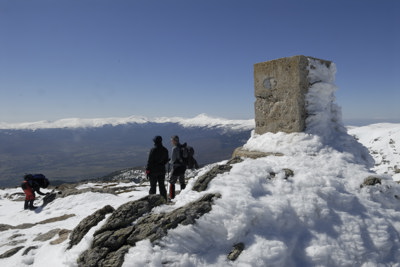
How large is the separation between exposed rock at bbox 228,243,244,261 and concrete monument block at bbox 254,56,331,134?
5.13 metres

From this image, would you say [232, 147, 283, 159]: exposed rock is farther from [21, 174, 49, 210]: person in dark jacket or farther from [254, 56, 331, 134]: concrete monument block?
[21, 174, 49, 210]: person in dark jacket

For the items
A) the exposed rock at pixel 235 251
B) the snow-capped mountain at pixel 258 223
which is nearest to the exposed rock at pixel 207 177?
the snow-capped mountain at pixel 258 223

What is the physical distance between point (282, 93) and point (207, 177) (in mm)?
4190

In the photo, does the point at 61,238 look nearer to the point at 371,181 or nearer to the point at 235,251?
the point at 235,251

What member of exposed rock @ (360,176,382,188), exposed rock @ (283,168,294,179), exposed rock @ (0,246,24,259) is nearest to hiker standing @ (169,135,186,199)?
exposed rock @ (283,168,294,179)

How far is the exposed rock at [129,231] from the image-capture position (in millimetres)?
4855

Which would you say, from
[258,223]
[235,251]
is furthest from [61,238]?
[258,223]

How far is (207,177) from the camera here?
22.2ft

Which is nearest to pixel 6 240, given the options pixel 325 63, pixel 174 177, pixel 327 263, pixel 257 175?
pixel 174 177

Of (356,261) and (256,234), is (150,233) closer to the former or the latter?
(256,234)

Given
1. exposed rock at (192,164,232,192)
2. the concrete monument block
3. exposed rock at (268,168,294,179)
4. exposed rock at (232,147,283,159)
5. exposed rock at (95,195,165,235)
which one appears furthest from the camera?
the concrete monument block

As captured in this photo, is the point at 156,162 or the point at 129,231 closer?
the point at 129,231

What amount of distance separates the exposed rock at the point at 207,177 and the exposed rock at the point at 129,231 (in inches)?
26.9

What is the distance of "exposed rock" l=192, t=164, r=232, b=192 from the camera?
648cm
